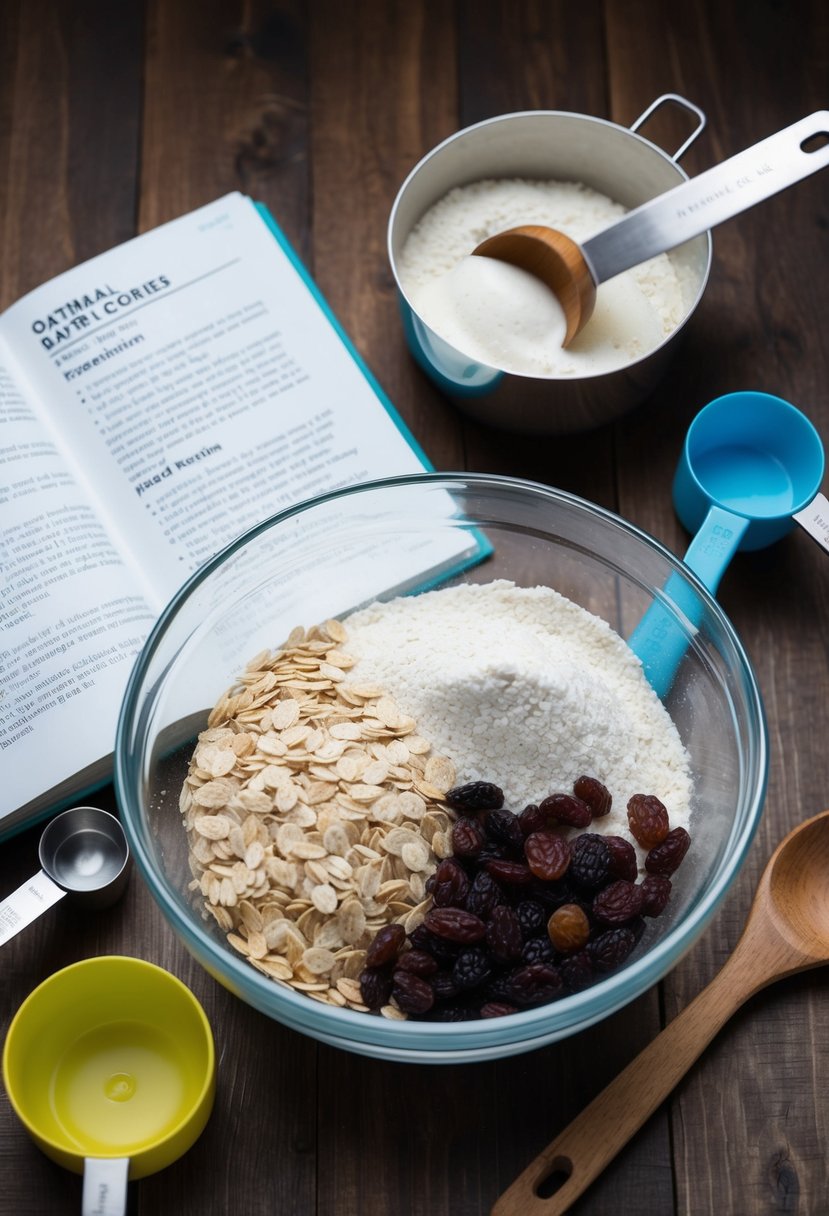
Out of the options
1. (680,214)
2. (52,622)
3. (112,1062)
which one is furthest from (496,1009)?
(680,214)

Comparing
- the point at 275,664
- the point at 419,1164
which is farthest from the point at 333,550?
the point at 419,1164

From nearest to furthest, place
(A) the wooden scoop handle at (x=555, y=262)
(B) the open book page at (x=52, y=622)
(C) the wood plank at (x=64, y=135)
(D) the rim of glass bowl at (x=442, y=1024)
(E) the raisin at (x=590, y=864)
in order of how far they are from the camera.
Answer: (D) the rim of glass bowl at (x=442, y=1024) → (E) the raisin at (x=590, y=864) → (B) the open book page at (x=52, y=622) → (A) the wooden scoop handle at (x=555, y=262) → (C) the wood plank at (x=64, y=135)

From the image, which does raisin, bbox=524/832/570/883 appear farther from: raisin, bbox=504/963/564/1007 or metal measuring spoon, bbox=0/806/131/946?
metal measuring spoon, bbox=0/806/131/946

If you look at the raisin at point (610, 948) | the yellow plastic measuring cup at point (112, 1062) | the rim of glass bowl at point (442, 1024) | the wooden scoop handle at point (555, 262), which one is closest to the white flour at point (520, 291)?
the wooden scoop handle at point (555, 262)

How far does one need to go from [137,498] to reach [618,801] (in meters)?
0.62

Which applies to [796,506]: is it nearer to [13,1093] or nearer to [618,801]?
[618,801]

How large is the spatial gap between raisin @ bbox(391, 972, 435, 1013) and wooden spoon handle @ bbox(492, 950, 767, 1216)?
0.21 meters

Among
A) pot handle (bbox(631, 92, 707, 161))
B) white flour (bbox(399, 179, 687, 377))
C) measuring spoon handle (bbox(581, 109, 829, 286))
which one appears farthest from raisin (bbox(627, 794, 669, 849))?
→ pot handle (bbox(631, 92, 707, 161))

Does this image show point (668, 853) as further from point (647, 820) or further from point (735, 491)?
point (735, 491)

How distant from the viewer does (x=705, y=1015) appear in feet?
3.74

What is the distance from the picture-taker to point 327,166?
4.98 ft

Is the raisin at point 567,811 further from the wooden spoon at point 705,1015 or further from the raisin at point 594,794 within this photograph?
the wooden spoon at point 705,1015

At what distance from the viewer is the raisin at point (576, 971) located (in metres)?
1.04

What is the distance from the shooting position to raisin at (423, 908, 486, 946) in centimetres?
104
